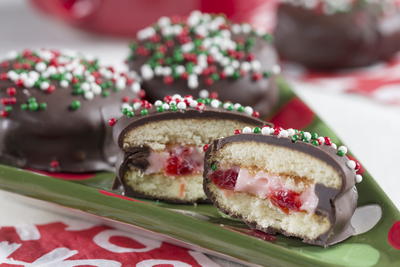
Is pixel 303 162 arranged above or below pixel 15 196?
above

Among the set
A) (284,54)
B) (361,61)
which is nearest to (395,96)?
(361,61)

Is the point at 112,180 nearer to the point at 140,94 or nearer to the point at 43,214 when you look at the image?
the point at 43,214


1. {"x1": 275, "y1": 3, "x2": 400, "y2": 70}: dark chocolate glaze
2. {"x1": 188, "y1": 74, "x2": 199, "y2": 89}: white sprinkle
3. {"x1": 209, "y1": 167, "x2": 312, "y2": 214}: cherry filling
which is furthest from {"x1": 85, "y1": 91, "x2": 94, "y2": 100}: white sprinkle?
{"x1": 275, "y1": 3, "x2": 400, "y2": 70}: dark chocolate glaze

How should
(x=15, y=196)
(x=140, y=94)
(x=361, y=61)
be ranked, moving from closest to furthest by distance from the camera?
(x=15, y=196)
(x=140, y=94)
(x=361, y=61)

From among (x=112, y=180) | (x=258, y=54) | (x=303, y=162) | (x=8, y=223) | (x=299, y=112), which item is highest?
(x=258, y=54)

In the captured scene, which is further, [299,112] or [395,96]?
[395,96]

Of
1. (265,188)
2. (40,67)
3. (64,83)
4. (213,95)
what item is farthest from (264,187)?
(40,67)

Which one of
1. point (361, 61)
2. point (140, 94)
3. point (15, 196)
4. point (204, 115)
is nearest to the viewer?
point (204, 115)

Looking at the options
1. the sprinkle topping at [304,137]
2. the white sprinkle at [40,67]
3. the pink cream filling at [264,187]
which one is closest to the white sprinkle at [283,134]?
the sprinkle topping at [304,137]
